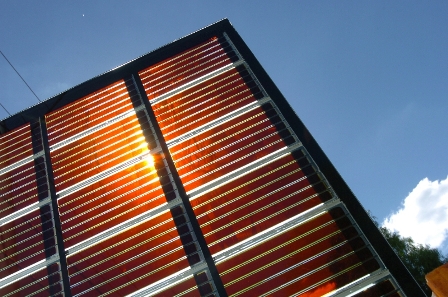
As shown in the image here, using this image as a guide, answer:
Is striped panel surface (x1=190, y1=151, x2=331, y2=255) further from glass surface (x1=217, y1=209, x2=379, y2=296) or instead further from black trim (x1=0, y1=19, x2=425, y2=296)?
glass surface (x1=217, y1=209, x2=379, y2=296)

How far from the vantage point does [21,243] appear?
26.1 feet

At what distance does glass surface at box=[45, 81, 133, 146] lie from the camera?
381 inches

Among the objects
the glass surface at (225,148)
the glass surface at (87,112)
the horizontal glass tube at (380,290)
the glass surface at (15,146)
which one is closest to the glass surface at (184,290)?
the glass surface at (225,148)

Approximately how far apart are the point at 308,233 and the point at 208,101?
4507 mm

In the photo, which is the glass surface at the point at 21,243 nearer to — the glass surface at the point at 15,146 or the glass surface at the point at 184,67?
the glass surface at the point at 15,146

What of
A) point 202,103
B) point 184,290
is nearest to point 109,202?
point 184,290

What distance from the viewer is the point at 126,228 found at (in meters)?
7.31

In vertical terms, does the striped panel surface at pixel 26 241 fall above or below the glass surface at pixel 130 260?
above

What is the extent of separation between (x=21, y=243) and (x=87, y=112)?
4.15 meters

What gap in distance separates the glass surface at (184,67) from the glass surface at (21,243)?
4579mm

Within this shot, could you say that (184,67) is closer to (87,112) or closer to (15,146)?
(87,112)

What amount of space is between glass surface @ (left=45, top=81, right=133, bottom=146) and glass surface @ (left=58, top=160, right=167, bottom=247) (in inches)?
89.8

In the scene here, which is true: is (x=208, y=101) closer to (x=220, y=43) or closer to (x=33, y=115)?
(x=220, y=43)

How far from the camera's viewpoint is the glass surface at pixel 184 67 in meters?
9.66
